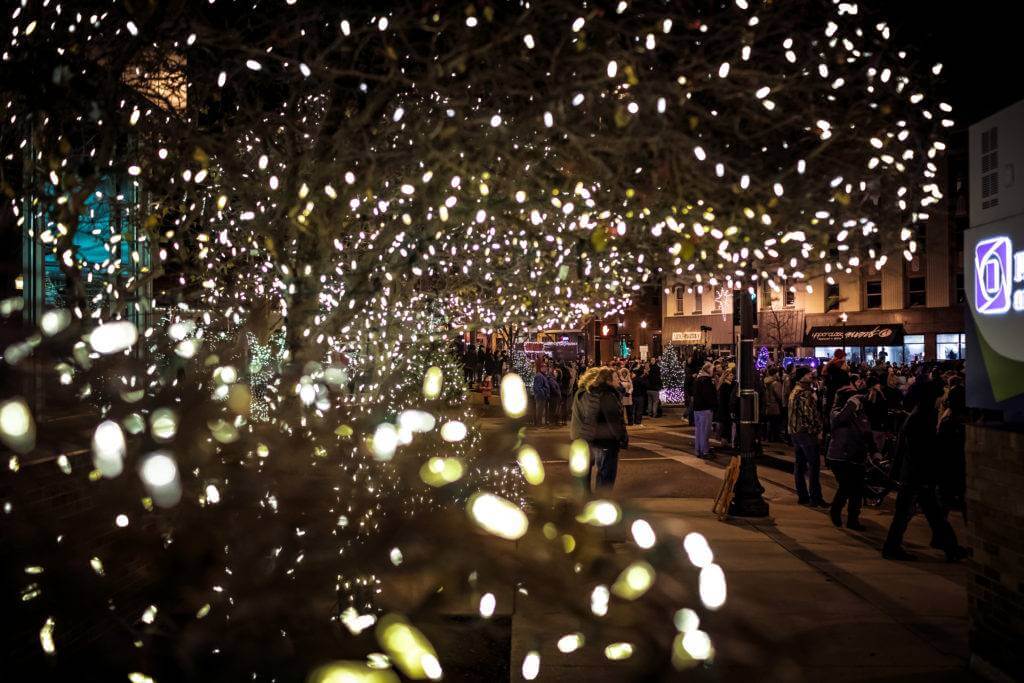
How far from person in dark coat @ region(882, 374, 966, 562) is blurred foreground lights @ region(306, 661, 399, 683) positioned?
521 cm

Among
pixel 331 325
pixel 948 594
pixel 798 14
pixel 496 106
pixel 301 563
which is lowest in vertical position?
pixel 948 594

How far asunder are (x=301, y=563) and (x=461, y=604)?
133 centimetres

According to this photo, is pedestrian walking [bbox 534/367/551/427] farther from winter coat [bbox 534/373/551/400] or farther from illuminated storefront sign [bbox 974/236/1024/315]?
illuminated storefront sign [bbox 974/236/1024/315]

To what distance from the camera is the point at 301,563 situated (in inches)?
219

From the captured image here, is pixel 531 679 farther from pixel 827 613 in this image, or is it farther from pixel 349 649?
pixel 827 613

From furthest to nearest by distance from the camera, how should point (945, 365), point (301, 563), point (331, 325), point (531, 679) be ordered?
1. point (945, 365)
2. point (331, 325)
3. point (301, 563)
4. point (531, 679)

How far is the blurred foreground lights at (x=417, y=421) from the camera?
35.9ft

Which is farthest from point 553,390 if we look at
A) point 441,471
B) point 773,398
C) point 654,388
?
point 441,471

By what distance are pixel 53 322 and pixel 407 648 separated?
3.93m

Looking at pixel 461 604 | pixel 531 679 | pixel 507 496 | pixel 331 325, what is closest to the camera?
pixel 531 679

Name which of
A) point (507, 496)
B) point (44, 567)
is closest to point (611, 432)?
point (507, 496)

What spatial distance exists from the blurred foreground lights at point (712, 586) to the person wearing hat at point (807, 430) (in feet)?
12.0

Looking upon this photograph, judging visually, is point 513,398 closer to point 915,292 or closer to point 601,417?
point 601,417

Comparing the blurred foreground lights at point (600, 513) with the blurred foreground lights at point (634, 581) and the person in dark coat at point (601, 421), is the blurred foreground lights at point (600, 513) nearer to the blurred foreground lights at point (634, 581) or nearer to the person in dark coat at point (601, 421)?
the person in dark coat at point (601, 421)
